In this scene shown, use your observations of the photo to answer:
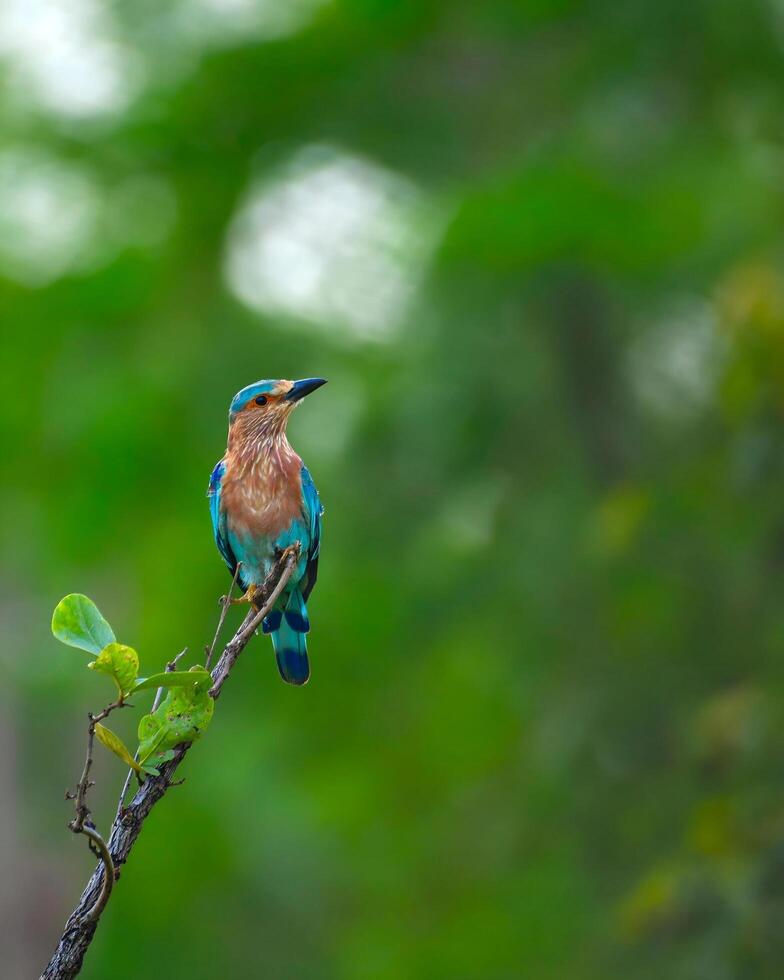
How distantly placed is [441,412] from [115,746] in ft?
19.5

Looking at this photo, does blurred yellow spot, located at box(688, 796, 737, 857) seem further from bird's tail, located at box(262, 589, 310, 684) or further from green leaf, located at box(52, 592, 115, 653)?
green leaf, located at box(52, 592, 115, 653)

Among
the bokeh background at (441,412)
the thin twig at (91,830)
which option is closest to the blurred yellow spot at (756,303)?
the bokeh background at (441,412)

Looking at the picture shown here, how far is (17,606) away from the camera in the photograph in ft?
53.6

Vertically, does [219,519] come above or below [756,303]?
below

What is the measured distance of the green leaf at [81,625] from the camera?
2287 mm

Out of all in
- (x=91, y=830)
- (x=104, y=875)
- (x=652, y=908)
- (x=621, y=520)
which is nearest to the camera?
(x=91, y=830)

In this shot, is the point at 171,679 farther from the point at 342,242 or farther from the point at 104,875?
the point at 342,242

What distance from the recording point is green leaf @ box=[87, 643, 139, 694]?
7.46ft

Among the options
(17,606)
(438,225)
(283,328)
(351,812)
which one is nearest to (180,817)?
(351,812)

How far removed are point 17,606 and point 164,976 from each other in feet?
15.9

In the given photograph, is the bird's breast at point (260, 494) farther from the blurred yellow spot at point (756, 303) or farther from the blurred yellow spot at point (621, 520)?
the blurred yellow spot at point (621, 520)

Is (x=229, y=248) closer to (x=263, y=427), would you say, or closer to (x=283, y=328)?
(x=283, y=328)

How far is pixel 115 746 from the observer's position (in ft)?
7.77

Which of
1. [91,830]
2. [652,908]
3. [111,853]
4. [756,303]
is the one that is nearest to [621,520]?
[756,303]
